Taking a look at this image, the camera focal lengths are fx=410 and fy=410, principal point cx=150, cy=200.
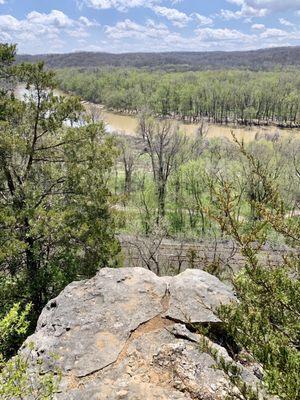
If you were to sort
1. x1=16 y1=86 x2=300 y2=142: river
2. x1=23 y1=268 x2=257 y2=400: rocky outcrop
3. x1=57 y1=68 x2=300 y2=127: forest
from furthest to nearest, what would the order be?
x1=57 y1=68 x2=300 y2=127: forest
x1=16 y1=86 x2=300 y2=142: river
x1=23 y1=268 x2=257 y2=400: rocky outcrop

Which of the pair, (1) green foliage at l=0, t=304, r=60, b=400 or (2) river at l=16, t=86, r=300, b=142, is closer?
(1) green foliage at l=0, t=304, r=60, b=400

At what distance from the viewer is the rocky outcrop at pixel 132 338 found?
8.99 metres

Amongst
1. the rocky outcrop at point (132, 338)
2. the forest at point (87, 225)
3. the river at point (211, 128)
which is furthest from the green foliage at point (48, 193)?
the river at point (211, 128)

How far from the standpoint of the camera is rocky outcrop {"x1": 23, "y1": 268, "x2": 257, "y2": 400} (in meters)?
8.99

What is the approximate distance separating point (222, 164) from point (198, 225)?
269 inches

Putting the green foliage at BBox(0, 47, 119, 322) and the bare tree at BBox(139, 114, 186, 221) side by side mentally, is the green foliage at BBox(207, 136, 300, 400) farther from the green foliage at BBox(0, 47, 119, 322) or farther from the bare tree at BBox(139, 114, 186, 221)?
the bare tree at BBox(139, 114, 186, 221)

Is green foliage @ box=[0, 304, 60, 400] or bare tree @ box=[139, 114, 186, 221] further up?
green foliage @ box=[0, 304, 60, 400]

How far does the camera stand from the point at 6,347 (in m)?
13.7

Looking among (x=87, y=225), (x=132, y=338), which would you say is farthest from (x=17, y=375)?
(x=87, y=225)

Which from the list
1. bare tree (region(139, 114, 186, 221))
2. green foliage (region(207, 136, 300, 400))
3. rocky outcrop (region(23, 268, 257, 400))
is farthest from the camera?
bare tree (region(139, 114, 186, 221))

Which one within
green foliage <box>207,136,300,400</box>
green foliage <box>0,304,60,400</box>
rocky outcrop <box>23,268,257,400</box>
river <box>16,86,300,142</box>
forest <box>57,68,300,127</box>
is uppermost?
green foliage <box>207,136,300,400</box>

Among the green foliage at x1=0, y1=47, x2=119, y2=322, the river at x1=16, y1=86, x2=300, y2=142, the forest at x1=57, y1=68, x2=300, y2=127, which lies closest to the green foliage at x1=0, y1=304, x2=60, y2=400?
the green foliage at x1=0, y1=47, x2=119, y2=322

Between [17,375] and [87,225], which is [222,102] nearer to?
[87,225]

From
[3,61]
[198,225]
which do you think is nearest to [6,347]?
[3,61]
